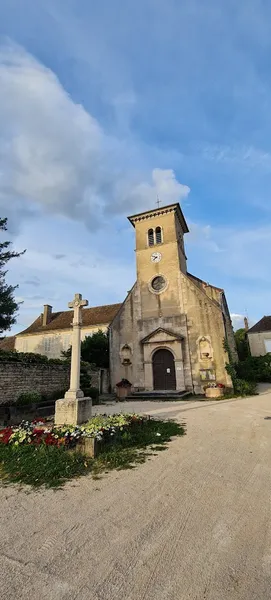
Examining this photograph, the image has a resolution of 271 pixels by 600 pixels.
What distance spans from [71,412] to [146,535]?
169 inches

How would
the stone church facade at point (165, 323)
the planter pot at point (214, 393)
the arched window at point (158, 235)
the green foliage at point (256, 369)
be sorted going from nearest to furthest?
A: the planter pot at point (214, 393), the stone church facade at point (165, 323), the arched window at point (158, 235), the green foliage at point (256, 369)

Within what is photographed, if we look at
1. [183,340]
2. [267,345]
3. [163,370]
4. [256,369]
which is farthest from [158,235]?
[267,345]

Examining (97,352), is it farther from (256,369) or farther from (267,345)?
(267,345)

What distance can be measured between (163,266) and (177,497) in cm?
1718

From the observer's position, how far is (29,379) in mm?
12406

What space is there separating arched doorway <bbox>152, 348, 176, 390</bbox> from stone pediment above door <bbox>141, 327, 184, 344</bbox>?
0.71 meters

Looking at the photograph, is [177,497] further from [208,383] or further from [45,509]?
[208,383]

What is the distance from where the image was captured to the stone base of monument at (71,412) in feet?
22.0

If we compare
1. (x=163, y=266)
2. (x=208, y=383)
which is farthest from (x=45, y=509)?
(x=163, y=266)

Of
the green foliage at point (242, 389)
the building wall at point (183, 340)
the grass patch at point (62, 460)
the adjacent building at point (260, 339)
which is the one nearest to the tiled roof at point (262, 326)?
the adjacent building at point (260, 339)

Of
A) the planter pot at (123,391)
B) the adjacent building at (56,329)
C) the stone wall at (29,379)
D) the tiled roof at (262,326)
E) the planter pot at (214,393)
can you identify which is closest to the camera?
the stone wall at (29,379)

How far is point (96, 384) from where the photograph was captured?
59.6 ft

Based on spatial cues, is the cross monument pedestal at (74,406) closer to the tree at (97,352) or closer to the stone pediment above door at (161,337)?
the stone pediment above door at (161,337)

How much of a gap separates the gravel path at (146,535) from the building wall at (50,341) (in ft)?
72.0
